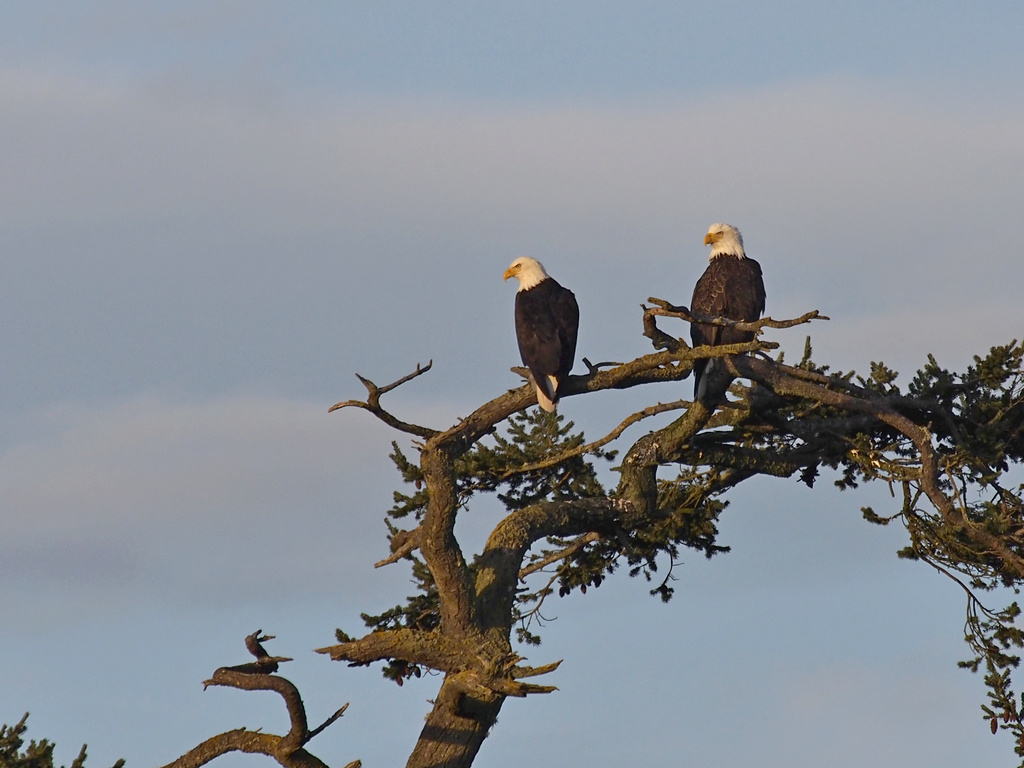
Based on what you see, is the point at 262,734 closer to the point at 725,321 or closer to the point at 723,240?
the point at 725,321

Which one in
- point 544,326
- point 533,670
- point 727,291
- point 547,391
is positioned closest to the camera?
point 533,670

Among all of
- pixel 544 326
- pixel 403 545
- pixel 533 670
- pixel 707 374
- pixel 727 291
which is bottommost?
pixel 533 670

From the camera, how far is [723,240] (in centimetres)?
1250

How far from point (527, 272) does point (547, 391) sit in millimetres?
2022

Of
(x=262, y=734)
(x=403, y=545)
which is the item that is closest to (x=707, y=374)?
(x=403, y=545)

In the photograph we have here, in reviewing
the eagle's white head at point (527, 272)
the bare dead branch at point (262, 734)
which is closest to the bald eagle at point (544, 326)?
the eagle's white head at point (527, 272)

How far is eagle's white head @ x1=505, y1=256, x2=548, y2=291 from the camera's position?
40.3ft

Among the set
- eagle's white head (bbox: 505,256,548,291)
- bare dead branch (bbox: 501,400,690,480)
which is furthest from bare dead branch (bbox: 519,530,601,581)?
eagle's white head (bbox: 505,256,548,291)

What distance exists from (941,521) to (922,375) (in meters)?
1.15

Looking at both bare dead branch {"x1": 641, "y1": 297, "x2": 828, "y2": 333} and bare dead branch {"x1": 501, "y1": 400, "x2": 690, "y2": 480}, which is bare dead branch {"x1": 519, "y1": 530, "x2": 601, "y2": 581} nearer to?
bare dead branch {"x1": 501, "y1": 400, "x2": 690, "y2": 480}

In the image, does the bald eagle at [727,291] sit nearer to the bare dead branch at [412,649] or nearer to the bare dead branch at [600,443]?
the bare dead branch at [600,443]

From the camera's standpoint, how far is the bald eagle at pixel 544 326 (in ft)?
35.5

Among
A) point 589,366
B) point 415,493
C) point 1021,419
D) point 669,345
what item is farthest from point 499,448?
point 1021,419

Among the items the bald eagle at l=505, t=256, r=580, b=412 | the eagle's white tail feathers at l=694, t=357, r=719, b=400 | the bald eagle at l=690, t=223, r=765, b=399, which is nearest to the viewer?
the eagle's white tail feathers at l=694, t=357, r=719, b=400
